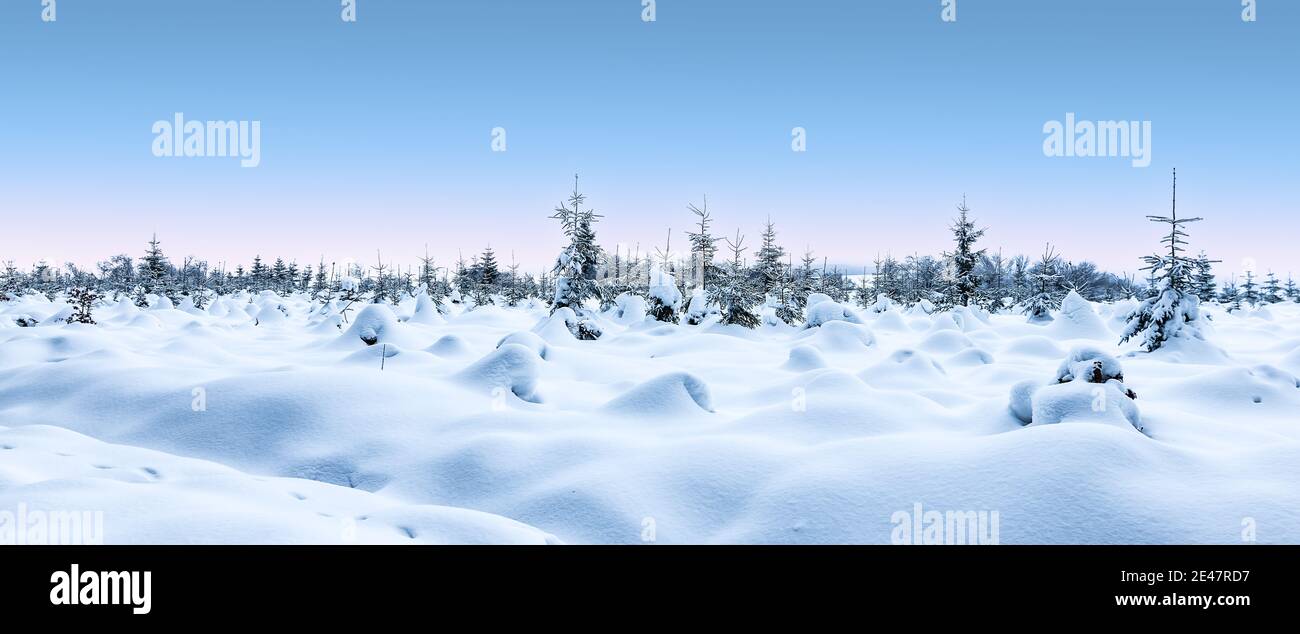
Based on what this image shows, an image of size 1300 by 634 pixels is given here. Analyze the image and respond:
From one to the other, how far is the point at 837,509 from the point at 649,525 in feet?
3.90

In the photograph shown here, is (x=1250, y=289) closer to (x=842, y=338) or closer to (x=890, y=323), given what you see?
(x=890, y=323)

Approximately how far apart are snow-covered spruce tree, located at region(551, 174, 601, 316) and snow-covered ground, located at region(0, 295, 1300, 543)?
7.08 metres

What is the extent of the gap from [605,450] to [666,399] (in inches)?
61.0

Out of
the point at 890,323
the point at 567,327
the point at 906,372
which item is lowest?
the point at 906,372

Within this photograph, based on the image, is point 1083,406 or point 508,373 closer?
point 1083,406

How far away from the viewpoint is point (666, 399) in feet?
21.2

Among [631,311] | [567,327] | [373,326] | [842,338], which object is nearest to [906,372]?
[842,338]

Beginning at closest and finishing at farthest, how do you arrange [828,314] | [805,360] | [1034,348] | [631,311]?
[805,360]
[1034,348]
[828,314]
[631,311]

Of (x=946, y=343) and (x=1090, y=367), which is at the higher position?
(x=1090, y=367)

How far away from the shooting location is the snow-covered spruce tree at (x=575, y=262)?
659 inches

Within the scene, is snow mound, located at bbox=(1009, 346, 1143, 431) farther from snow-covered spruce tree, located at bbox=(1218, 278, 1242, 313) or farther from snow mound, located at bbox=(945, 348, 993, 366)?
snow-covered spruce tree, located at bbox=(1218, 278, 1242, 313)

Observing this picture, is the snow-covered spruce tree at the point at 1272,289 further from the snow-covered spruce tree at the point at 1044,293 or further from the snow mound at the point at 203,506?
the snow mound at the point at 203,506

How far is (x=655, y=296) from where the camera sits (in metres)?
16.8
